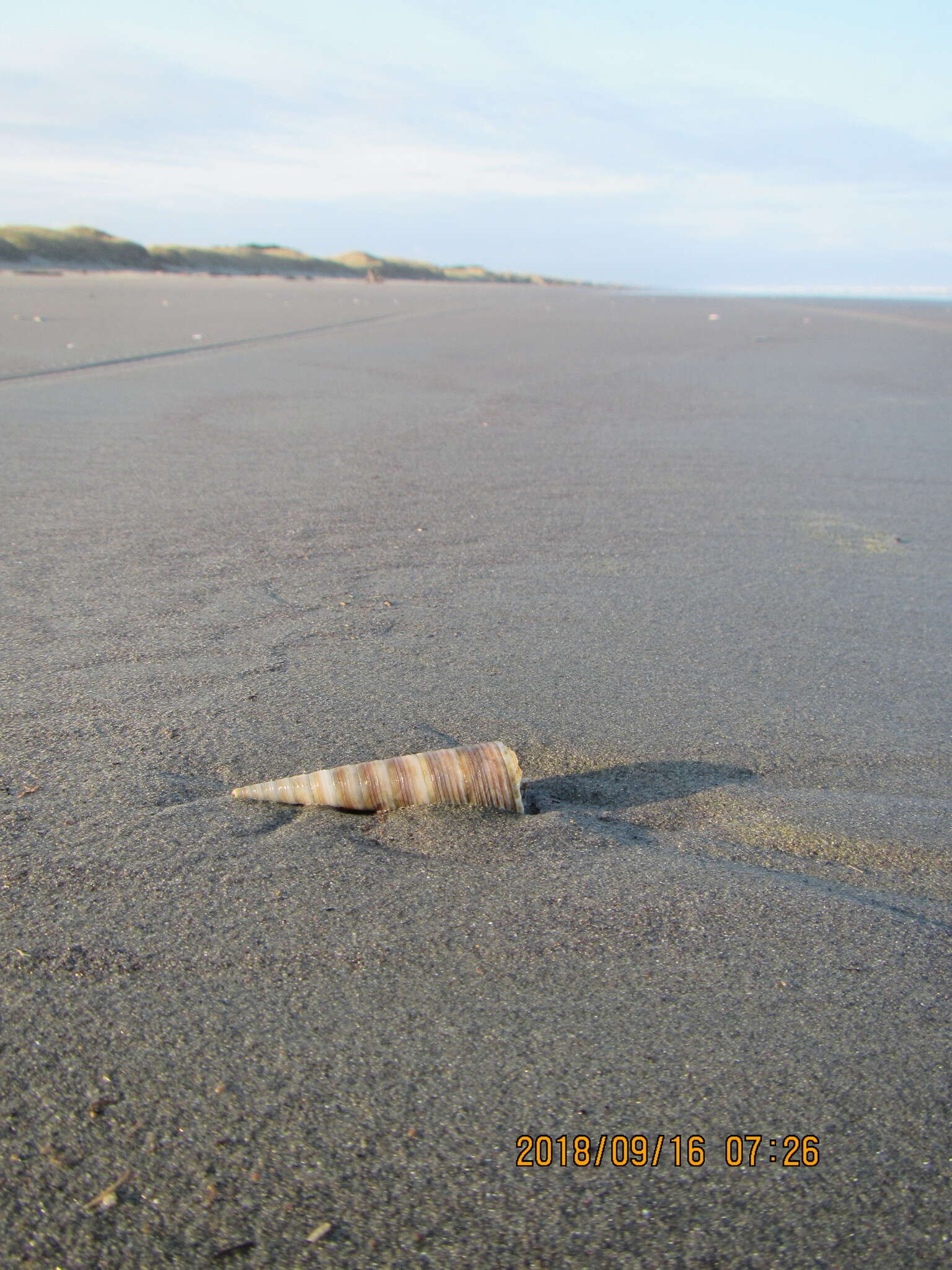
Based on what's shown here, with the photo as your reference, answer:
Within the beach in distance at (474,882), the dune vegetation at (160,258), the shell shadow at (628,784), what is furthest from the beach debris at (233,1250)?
the dune vegetation at (160,258)

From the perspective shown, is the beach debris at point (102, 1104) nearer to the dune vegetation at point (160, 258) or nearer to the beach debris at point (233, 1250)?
the beach debris at point (233, 1250)

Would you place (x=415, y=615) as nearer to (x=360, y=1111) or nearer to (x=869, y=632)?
(x=869, y=632)

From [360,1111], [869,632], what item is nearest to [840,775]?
[869,632]

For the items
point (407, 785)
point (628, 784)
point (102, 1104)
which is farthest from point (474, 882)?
point (102, 1104)

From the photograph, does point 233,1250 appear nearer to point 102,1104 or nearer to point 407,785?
point 102,1104
